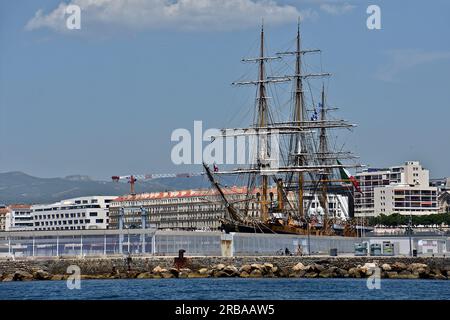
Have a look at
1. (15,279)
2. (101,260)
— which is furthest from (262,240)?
(15,279)

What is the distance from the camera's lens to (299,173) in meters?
124

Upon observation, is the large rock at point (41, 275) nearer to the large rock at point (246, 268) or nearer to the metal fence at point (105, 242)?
the large rock at point (246, 268)

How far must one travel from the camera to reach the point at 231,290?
5750 cm

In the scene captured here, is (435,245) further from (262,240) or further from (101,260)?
(101,260)

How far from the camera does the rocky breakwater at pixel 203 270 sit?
247ft

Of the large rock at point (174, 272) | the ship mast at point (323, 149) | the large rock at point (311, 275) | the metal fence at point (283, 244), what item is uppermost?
the ship mast at point (323, 149)

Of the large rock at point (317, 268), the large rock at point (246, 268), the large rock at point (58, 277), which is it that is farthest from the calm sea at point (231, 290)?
the large rock at point (246, 268)

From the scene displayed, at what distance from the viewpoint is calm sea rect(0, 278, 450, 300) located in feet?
173

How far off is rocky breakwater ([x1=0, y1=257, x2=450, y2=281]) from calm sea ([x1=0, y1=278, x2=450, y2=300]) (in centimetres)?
432

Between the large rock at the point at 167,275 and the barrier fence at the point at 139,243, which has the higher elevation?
the barrier fence at the point at 139,243

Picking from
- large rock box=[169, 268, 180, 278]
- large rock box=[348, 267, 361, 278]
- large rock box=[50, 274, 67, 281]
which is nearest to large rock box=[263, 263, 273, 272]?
large rock box=[348, 267, 361, 278]

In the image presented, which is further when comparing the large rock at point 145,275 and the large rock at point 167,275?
the large rock at point 167,275

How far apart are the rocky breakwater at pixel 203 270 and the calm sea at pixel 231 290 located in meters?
4.32
